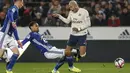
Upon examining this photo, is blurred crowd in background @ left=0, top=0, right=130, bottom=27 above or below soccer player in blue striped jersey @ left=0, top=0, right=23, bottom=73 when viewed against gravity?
below

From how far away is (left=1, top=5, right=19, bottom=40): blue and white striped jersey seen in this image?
13.6 meters

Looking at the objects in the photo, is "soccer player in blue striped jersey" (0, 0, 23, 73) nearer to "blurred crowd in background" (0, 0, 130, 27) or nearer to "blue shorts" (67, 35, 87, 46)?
"blue shorts" (67, 35, 87, 46)

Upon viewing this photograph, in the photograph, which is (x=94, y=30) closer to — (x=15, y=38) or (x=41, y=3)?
(x=41, y=3)

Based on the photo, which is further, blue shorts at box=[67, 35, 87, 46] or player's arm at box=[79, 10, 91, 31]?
blue shorts at box=[67, 35, 87, 46]

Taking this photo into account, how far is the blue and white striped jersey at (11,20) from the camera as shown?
1359cm

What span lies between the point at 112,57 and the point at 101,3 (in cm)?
266

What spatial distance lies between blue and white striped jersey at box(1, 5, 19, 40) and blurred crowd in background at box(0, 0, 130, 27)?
665cm

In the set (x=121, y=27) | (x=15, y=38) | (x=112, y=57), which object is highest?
(x=15, y=38)

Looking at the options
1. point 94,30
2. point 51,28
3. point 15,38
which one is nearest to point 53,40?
point 51,28

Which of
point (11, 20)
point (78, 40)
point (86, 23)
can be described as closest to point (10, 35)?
point (11, 20)

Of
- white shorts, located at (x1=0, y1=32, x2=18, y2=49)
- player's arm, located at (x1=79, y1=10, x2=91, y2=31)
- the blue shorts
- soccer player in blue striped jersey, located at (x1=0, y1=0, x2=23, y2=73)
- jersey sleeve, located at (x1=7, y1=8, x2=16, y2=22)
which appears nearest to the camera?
jersey sleeve, located at (x1=7, y1=8, x2=16, y2=22)

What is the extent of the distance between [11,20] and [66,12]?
7.68m

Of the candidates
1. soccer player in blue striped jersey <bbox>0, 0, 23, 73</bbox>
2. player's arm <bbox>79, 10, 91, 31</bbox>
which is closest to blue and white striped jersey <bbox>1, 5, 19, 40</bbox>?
soccer player in blue striped jersey <bbox>0, 0, 23, 73</bbox>

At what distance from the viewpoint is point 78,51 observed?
15.9m
